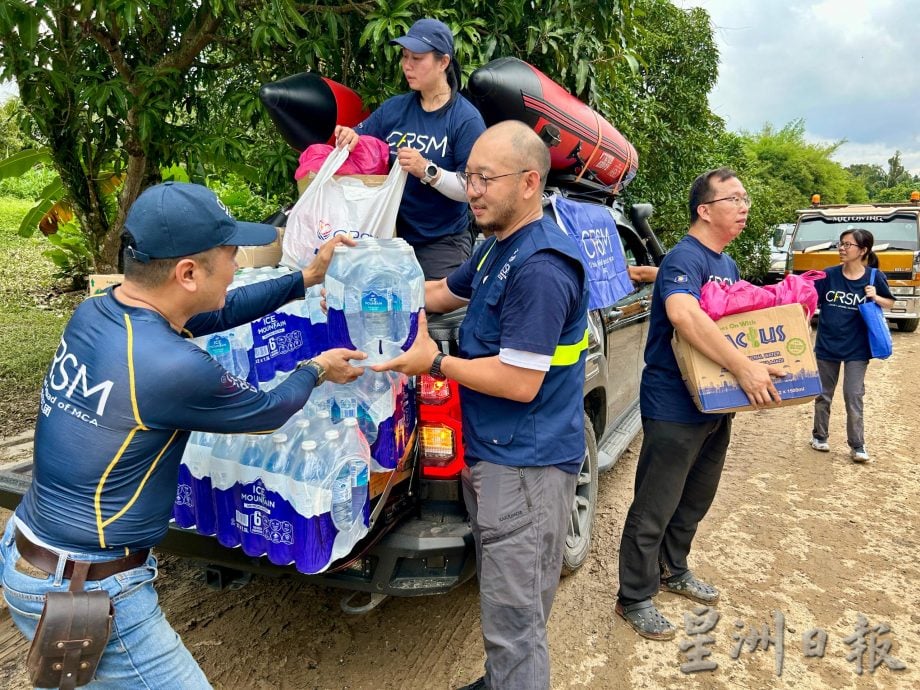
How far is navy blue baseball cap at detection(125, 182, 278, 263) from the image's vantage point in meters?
1.62

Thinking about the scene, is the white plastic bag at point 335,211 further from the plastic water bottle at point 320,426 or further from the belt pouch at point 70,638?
the belt pouch at point 70,638

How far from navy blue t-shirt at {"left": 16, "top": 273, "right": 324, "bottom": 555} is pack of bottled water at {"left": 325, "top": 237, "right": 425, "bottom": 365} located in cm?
74

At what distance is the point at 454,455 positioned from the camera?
2.53m

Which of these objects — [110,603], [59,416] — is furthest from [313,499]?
[59,416]

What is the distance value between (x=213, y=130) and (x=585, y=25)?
9.02 feet

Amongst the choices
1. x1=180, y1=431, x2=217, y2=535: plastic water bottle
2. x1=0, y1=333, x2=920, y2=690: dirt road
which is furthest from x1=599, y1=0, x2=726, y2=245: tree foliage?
x1=180, y1=431, x2=217, y2=535: plastic water bottle

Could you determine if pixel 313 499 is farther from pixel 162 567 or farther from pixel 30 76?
pixel 30 76

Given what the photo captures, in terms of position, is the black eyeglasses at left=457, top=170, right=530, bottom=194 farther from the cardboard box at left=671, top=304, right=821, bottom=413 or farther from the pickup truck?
the cardboard box at left=671, top=304, right=821, bottom=413

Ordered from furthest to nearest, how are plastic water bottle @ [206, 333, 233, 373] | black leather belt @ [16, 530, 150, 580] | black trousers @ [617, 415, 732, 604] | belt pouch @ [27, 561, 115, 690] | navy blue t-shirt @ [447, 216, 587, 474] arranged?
black trousers @ [617, 415, 732, 604], plastic water bottle @ [206, 333, 233, 373], navy blue t-shirt @ [447, 216, 587, 474], black leather belt @ [16, 530, 150, 580], belt pouch @ [27, 561, 115, 690]

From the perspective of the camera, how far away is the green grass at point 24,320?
5.94 metres

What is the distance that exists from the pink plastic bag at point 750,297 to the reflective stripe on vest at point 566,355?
2.81ft

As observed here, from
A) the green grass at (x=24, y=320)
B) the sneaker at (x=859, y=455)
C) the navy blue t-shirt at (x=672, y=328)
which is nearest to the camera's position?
the navy blue t-shirt at (x=672, y=328)

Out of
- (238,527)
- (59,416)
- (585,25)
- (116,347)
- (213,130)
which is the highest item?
(585,25)

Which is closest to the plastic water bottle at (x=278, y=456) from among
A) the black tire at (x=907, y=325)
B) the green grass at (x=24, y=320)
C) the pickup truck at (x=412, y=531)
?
the pickup truck at (x=412, y=531)
